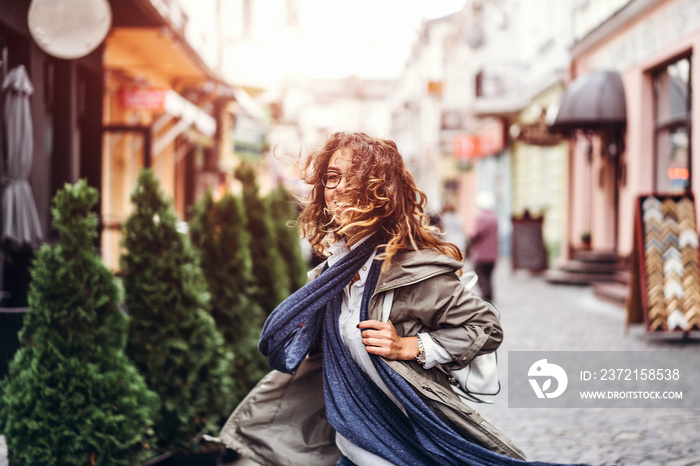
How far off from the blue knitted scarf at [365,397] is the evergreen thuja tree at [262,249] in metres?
3.41

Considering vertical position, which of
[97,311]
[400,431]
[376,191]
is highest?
[376,191]

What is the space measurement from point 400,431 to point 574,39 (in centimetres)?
1580

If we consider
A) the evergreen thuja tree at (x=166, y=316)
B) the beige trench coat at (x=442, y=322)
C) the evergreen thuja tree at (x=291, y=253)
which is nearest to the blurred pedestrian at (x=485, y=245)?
the evergreen thuja tree at (x=291, y=253)

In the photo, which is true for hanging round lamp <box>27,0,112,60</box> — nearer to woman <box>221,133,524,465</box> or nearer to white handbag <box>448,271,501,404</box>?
woman <box>221,133,524,465</box>

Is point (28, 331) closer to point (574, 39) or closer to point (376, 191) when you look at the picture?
point (376, 191)

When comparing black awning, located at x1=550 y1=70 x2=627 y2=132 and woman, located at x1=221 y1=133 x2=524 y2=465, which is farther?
black awning, located at x1=550 y1=70 x2=627 y2=132

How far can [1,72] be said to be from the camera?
7582 millimetres

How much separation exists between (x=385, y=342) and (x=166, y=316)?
2.22 metres

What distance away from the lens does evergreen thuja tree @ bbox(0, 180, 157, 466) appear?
11.4 feet

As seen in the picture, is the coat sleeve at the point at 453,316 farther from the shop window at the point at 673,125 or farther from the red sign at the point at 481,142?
the red sign at the point at 481,142

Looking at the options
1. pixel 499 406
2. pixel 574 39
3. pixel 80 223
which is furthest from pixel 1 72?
pixel 574 39

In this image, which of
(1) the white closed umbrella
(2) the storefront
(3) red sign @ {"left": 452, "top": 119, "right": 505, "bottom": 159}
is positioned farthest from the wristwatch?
(3) red sign @ {"left": 452, "top": 119, "right": 505, "bottom": 159}

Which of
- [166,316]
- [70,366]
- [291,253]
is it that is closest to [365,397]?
[70,366]

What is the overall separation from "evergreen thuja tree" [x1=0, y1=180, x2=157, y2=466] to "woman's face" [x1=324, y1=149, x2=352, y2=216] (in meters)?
1.55
